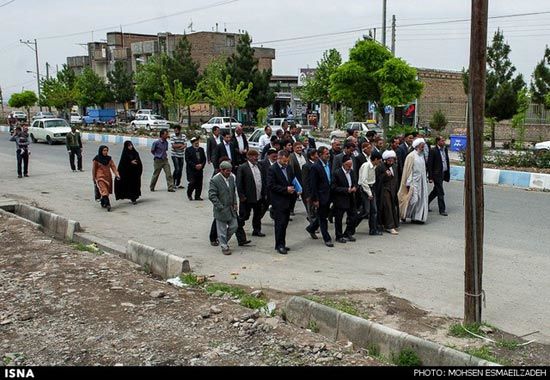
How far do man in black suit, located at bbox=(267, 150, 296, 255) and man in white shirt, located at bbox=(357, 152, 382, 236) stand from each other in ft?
5.13

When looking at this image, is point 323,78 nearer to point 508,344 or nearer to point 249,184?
point 249,184

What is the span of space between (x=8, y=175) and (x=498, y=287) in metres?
17.3

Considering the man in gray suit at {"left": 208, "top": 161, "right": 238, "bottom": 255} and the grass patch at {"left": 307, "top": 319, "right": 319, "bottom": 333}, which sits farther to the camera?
the man in gray suit at {"left": 208, "top": 161, "right": 238, "bottom": 255}

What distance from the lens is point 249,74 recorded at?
49.4 meters

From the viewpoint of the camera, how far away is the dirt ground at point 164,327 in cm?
525

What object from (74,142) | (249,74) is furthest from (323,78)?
(74,142)

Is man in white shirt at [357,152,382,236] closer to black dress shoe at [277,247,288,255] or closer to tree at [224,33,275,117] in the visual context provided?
black dress shoe at [277,247,288,255]

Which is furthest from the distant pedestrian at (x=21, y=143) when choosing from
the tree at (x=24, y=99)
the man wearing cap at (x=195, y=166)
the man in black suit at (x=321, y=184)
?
the tree at (x=24, y=99)

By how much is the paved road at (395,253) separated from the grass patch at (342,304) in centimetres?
56

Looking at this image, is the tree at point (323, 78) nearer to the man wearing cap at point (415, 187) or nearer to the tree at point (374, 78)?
the tree at point (374, 78)

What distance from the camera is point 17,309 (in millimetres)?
6695

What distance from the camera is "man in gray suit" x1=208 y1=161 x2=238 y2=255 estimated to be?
8.95 m

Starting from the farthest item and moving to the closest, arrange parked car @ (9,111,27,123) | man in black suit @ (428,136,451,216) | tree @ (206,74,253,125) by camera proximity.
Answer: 1. parked car @ (9,111,27,123)
2. tree @ (206,74,253,125)
3. man in black suit @ (428,136,451,216)

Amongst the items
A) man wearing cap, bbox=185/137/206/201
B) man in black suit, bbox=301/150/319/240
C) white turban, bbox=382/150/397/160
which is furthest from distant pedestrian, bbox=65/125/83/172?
white turban, bbox=382/150/397/160
